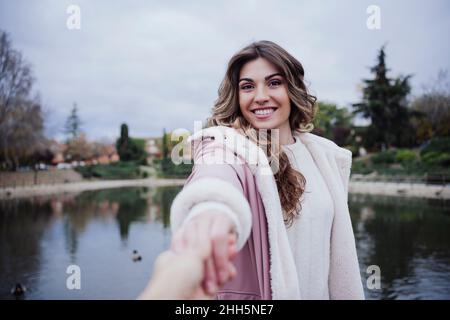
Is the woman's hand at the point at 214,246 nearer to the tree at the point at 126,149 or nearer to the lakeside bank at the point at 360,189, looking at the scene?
the lakeside bank at the point at 360,189

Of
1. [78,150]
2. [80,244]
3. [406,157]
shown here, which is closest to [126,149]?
[78,150]

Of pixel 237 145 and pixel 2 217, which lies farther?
pixel 2 217

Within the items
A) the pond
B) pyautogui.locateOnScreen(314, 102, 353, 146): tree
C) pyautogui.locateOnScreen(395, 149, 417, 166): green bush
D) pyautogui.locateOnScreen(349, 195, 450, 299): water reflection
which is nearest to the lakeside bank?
pyautogui.locateOnScreen(349, 195, 450, 299): water reflection

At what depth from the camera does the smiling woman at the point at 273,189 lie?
0.86 meters

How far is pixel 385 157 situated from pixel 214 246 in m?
33.1

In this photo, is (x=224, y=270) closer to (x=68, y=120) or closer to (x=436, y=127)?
(x=436, y=127)

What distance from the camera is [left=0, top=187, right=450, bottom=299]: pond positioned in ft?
37.3

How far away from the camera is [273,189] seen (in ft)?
3.67

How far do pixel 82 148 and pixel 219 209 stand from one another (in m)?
52.6

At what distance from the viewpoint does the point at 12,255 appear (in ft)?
49.3

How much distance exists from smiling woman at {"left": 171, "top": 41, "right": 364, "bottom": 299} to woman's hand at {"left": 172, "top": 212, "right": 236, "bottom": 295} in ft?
0.05

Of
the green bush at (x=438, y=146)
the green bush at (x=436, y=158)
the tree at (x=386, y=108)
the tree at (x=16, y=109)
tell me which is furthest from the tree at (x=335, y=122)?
the tree at (x=16, y=109)

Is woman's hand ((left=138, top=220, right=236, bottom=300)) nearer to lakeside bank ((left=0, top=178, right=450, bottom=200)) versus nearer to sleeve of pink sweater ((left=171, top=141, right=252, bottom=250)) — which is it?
sleeve of pink sweater ((left=171, top=141, right=252, bottom=250))
